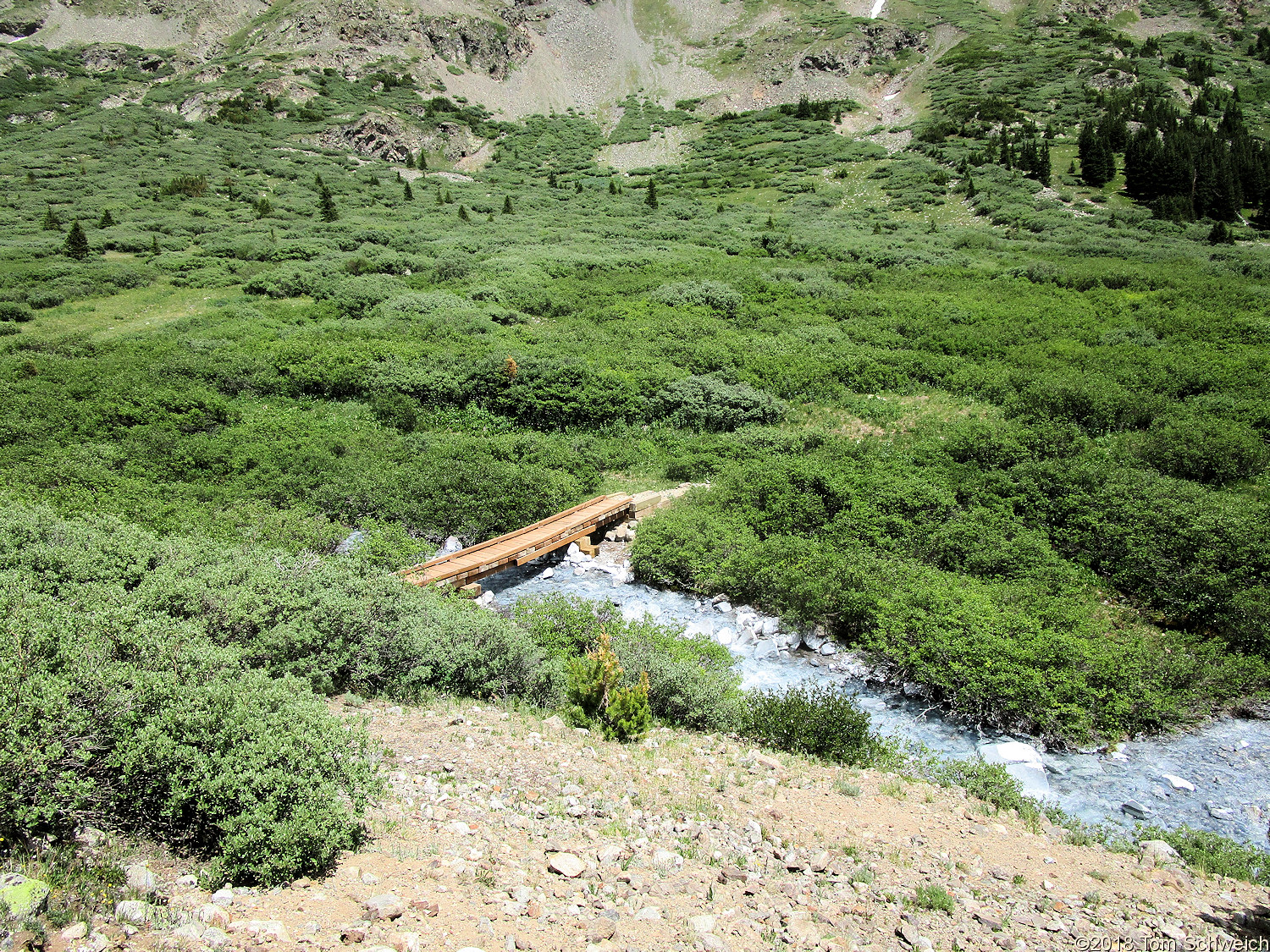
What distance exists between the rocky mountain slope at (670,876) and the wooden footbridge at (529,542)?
19.0 ft

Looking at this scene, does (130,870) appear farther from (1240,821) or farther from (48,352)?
(48,352)

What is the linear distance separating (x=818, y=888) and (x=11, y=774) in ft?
21.1

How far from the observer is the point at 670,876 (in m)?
5.99

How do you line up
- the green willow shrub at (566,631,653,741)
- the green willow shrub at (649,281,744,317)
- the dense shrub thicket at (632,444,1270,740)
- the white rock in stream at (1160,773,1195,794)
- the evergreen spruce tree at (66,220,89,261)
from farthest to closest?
1. the evergreen spruce tree at (66,220,89,261)
2. the green willow shrub at (649,281,744,317)
3. the dense shrub thicket at (632,444,1270,740)
4. the white rock in stream at (1160,773,1195,794)
5. the green willow shrub at (566,631,653,741)

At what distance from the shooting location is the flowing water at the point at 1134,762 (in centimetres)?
852

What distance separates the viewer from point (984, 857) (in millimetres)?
6719

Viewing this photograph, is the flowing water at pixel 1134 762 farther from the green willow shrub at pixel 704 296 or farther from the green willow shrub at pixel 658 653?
the green willow shrub at pixel 704 296

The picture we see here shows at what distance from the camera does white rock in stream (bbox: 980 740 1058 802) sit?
9000 mm

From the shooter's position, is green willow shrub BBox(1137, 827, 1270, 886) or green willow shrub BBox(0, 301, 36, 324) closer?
green willow shrub BBox(1137, 827, 1270, 886)

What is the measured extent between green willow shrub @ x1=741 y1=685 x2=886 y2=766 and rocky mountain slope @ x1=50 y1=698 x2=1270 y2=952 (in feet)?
1.87

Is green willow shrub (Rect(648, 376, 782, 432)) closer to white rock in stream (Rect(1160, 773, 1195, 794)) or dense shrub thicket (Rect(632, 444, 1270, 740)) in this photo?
dense shrub thicket (Rect(632, 444, 1270, 740))

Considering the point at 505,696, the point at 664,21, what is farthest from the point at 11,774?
the point at 664,21

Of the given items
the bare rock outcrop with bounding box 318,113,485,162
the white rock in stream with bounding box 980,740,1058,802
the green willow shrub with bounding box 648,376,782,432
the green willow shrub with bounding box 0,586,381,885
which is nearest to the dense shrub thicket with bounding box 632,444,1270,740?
the white rock in stream with bounding box 980,740,1058,802

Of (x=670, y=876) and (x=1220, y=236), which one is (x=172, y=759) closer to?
(x=670, y=876)
